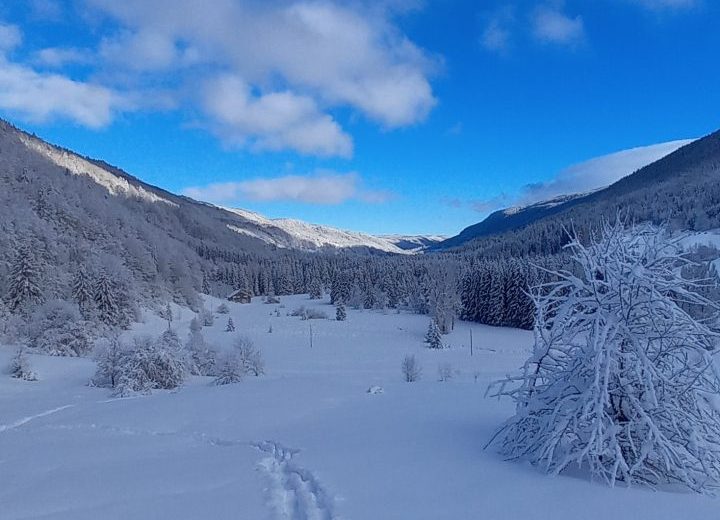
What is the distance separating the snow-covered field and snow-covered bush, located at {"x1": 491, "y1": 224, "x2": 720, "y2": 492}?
1.74 feet

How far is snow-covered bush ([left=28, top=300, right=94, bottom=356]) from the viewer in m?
36.2

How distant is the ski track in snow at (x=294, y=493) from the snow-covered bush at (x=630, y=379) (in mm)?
2811

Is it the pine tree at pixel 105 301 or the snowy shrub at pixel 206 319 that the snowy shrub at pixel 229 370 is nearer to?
the pine tree at pixel 105 301

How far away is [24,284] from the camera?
41.6 meters

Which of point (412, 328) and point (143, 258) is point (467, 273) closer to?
point (412, 328)

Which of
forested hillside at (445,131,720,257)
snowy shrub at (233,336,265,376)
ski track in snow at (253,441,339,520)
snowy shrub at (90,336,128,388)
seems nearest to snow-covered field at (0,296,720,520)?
ski track in snow at (253,441,339,520)

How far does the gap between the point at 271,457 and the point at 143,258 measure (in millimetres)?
59903

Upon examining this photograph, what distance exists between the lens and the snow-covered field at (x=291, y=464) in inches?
215

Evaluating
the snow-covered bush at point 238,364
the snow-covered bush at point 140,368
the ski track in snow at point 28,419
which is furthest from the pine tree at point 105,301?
the ski track in snow at point 28,419

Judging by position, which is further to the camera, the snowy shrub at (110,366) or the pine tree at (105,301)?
the pine tree at (105,301)

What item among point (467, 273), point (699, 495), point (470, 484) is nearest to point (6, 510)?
point (470, 484)

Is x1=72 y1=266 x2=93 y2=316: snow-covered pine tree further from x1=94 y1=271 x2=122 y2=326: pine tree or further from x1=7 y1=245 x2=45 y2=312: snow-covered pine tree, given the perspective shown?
x1=7 y1=245 x2=45 y2=312: snow-covered pine tree

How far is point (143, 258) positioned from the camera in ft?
205

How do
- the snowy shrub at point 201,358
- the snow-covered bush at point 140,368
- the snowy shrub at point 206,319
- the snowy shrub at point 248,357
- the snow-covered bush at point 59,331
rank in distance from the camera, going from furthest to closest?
the snowy shrub at point 206,319 → the snow-covered bush at point 59,331 → the snowy shrub at point 201,358 → the snowy shrub at point 248,357 → the snow-covered bush at point 140,368
